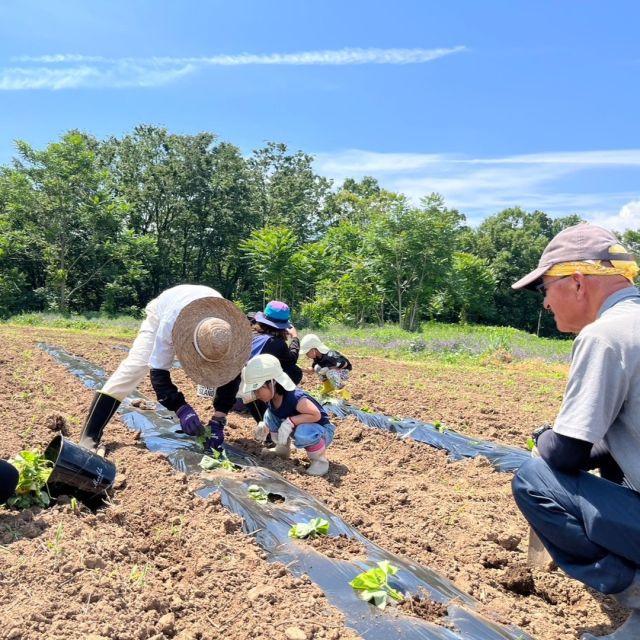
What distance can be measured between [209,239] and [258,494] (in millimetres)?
28781

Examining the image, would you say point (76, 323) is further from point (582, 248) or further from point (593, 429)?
point (593, 429)

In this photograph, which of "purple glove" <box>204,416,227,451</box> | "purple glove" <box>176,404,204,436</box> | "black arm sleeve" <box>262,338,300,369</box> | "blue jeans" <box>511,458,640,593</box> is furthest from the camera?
"black arm sleeve" <box>262,338,300,369</box>

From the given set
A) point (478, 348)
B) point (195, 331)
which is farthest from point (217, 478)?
point (478, 348)

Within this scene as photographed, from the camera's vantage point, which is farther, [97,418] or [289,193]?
[289,193]

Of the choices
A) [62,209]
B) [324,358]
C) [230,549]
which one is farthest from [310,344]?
[62,209]

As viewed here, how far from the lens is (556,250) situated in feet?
7.42

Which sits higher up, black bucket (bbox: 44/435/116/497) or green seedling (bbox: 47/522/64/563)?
black bucket (bbox: 44/435/116/497)

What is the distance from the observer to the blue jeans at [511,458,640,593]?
210cm

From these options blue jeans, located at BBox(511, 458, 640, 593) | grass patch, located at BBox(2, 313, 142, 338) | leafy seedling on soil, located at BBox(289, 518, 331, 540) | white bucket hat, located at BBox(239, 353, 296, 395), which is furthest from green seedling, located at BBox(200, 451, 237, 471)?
grass patch, located at BBox(2, 313, 142, 338)

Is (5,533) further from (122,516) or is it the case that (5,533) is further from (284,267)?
(284,267)

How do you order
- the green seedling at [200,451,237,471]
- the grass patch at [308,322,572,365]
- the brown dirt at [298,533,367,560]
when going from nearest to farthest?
the brown dirt at [298,533,367,560]
the green seedling at [200,451,237,471]
the grass patch at [308,322,572,365]

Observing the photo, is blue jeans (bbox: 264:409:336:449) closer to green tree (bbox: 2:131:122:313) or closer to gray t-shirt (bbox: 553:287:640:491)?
gray t-shirt (bbox: 553:287:640:491)

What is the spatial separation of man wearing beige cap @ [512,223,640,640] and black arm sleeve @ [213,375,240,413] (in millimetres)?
2462

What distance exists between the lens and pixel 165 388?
4.02 metres
